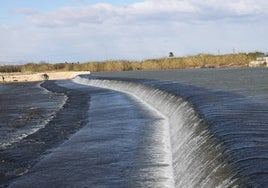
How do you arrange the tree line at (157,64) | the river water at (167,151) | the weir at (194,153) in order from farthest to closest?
1. the tree line at (157,64)
2. the river water at (167,151)
3. the weir at (194,153)

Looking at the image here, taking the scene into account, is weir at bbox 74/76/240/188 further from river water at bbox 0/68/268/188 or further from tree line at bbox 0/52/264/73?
tree line at bbox 0/52/264/73

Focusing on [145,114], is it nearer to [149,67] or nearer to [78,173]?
[78,173]

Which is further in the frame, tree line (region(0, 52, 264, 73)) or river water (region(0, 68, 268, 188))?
tree line (region(0, 52, 264, 73))

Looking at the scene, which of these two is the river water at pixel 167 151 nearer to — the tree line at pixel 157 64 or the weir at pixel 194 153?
the weir at pixel 194 153

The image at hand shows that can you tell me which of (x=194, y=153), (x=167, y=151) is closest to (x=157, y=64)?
(x=167, y=151)

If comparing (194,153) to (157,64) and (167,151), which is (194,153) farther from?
(157,64)

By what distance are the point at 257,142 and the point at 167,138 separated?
5788 millimetres

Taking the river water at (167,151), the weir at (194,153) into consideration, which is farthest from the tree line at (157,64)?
the weir at (194,153)

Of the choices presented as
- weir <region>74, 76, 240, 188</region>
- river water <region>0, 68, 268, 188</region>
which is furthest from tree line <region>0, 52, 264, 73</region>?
weir <region>74, 76, 240, 188</region>

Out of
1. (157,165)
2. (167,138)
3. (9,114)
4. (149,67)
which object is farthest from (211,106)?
(149,67)

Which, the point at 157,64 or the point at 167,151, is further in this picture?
A: the point at 157,64

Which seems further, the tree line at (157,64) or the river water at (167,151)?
the tree line at (157,64)

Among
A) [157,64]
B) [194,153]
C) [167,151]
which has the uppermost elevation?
[157,64]

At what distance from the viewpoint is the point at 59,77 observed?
10744cm
